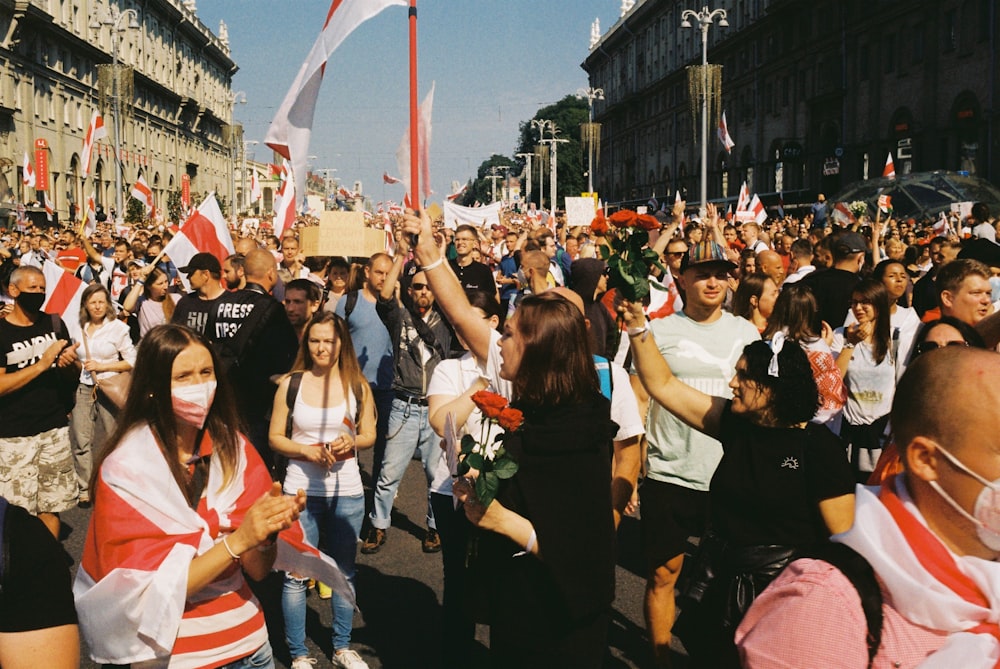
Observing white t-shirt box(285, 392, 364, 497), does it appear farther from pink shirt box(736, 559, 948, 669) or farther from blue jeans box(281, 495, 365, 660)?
pink shirt box(736, 559, 948, 669)

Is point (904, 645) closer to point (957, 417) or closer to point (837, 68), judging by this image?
point (957, 417)

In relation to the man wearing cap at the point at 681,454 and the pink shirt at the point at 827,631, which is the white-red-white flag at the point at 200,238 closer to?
the man wearing cap at the point at 681,454

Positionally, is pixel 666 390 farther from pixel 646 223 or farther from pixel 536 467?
pixel 536 467

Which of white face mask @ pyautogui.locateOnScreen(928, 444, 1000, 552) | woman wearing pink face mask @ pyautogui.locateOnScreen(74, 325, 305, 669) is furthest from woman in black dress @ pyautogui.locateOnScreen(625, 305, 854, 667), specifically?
white face mask @ pyautogui.locateOnScreen(928, 444, 1000, 552)

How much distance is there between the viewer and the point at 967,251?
740 cm

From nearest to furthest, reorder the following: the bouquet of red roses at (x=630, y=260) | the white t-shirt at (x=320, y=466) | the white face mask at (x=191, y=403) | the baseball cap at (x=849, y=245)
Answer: the white face mask at (x=191, y=403) → the bouquet of red roses at (x=630, y=260) → the white t-shirt at (x=320, y=466) → the baseball cap at (x=849, y=245)

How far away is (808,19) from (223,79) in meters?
82.9

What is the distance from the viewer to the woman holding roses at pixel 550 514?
315 centimetres

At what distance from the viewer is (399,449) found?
6957 mm

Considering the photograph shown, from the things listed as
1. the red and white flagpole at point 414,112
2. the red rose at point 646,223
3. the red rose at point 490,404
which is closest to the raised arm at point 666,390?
the red rose at point 646,223

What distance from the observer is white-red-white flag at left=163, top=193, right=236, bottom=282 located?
906 centimetres

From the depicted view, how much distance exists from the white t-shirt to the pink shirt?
3.54m

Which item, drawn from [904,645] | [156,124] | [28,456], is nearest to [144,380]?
[904,645]

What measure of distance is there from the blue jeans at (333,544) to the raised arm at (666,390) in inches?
79.2
